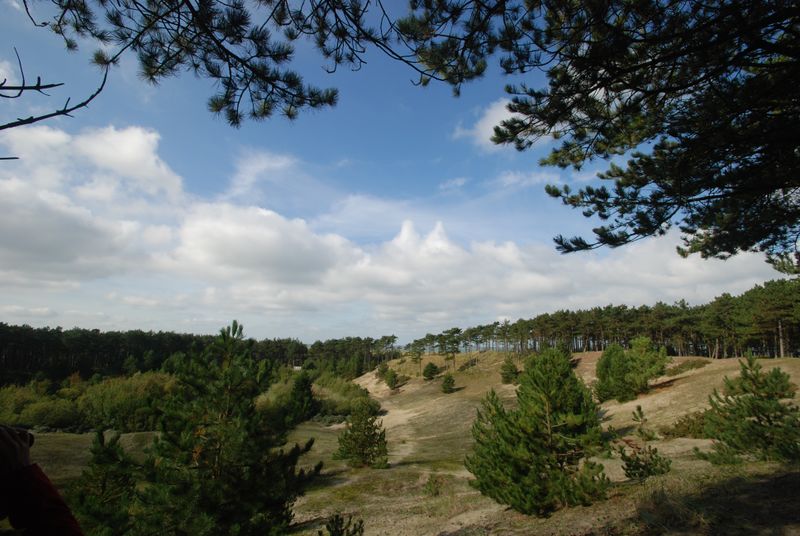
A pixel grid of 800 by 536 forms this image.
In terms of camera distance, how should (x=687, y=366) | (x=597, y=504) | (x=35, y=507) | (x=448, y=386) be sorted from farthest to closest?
(x=448, y=386) < (x=687, y=366) < (x=597, y=504) < (x=35, y=507)

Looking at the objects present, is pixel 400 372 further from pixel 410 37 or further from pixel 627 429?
pixel 410 37

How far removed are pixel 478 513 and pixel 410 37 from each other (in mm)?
13147

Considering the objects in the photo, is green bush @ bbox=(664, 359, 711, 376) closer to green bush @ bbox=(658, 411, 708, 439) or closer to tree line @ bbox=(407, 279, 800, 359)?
tree line @ bbox=(407, 279, 800, 359)

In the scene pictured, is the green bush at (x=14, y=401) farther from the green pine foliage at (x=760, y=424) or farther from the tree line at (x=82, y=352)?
the green pine foliage at (x=760, y=424)

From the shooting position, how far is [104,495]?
9703mm

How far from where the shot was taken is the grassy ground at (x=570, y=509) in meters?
7.52

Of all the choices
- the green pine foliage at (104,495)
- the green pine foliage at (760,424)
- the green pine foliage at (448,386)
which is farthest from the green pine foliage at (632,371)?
the green pine foliage at (104,495)

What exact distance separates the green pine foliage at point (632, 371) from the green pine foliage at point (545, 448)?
26328 mm

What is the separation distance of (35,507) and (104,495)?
11.3 meters

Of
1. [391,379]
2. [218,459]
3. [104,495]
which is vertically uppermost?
[218,459]

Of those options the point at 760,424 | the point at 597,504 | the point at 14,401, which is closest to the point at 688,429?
the point at 760,424

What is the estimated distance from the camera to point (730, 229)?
8422 mm

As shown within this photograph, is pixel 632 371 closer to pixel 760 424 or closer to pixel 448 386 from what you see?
pixel 760 424

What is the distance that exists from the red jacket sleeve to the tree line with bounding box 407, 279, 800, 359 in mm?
34544
